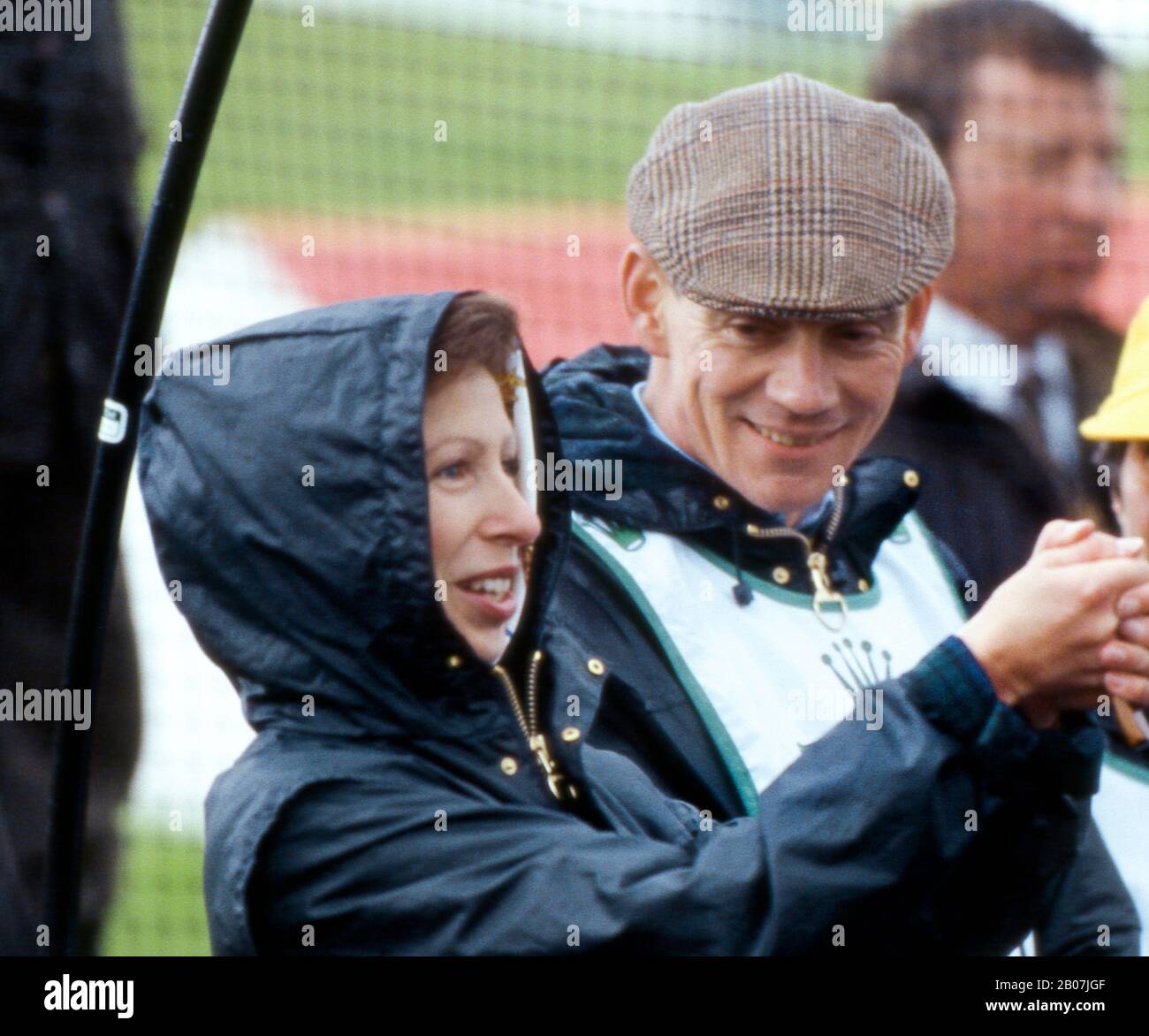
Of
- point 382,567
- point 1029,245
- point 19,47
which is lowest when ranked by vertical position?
point 382,567

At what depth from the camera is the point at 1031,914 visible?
1443mm

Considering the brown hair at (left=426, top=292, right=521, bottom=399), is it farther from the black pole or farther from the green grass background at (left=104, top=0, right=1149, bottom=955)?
the green grass background at (left=104, top=0, right=1149, bottom=955)

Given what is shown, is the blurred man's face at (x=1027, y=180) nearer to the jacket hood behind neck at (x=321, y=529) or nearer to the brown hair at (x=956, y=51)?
the brown hair at (x=956, y=51)

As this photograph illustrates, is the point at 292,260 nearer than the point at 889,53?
No

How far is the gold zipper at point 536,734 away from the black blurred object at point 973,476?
1.07m

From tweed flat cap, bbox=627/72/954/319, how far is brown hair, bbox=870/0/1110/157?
1.10m

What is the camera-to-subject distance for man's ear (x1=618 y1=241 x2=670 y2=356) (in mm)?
1953

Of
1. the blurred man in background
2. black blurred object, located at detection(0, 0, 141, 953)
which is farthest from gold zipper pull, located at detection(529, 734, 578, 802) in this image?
black blurred object, located at detection(0, 0, 141, 953)

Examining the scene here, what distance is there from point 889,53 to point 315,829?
199cm

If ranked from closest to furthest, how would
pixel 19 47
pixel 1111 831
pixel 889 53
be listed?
1. pixel 1111 831
2. pixel 19 47
3. pixel 889 53

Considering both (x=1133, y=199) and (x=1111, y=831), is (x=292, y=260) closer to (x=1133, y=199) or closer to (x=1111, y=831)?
(x=1133, y=199)

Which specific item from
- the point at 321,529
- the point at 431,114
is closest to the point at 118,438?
the point at 321,529

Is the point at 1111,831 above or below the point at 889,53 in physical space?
below
